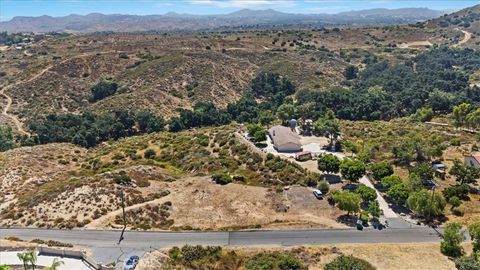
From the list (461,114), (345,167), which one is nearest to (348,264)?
(345,167)

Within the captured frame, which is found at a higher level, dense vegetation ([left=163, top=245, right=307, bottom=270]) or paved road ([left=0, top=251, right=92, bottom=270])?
paved road ([left=0, top=251, right=92, bottom=270])

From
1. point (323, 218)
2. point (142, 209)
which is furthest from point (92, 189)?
point (323, 218)

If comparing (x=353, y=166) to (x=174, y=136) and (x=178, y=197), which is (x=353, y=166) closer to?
(x=178, y=197)

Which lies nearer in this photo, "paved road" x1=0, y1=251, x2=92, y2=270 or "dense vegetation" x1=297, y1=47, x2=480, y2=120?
"paved road" x1=0, y1=251, x2=92, y2=270

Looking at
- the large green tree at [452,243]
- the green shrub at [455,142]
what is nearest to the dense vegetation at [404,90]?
the green shrub at [455,142]

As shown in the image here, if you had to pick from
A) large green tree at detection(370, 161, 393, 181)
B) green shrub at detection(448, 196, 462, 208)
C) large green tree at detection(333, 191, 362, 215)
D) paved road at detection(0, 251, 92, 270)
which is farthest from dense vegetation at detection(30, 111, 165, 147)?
green shrub at detection(448, 196, 462, 208)

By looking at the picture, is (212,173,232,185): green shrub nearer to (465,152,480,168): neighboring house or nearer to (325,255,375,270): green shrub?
(325,255,375,270): green shrub
